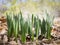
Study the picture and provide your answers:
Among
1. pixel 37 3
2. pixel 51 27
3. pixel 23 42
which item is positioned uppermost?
pixel 37 3

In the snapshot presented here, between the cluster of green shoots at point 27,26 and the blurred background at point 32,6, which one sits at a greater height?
the blurred background at point 32,6

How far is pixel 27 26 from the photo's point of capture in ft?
6.67

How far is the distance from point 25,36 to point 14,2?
1.43 ft

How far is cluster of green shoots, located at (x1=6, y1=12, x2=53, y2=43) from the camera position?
2000 mm

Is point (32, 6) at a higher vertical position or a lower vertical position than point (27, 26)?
higher

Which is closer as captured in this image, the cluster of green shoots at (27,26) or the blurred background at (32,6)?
the cluster of green shoots at (27,26)

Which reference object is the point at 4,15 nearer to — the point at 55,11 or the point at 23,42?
the point at 23,42

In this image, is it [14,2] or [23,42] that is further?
[14,2]

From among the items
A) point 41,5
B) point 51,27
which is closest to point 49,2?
point 41,5

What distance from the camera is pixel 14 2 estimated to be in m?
2.14

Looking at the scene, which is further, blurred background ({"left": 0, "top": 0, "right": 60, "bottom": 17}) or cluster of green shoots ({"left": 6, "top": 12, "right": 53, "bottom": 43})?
blurred background ({"left": 0, "top": 0, "right": 60, "bottom": 17})

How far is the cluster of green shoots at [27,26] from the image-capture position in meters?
2.00

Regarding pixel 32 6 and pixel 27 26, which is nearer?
pixel 27 26

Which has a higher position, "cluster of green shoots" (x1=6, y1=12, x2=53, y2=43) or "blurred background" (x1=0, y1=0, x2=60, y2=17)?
"blurred background" (x1=0, y1=0, x2=60, y2=17)
